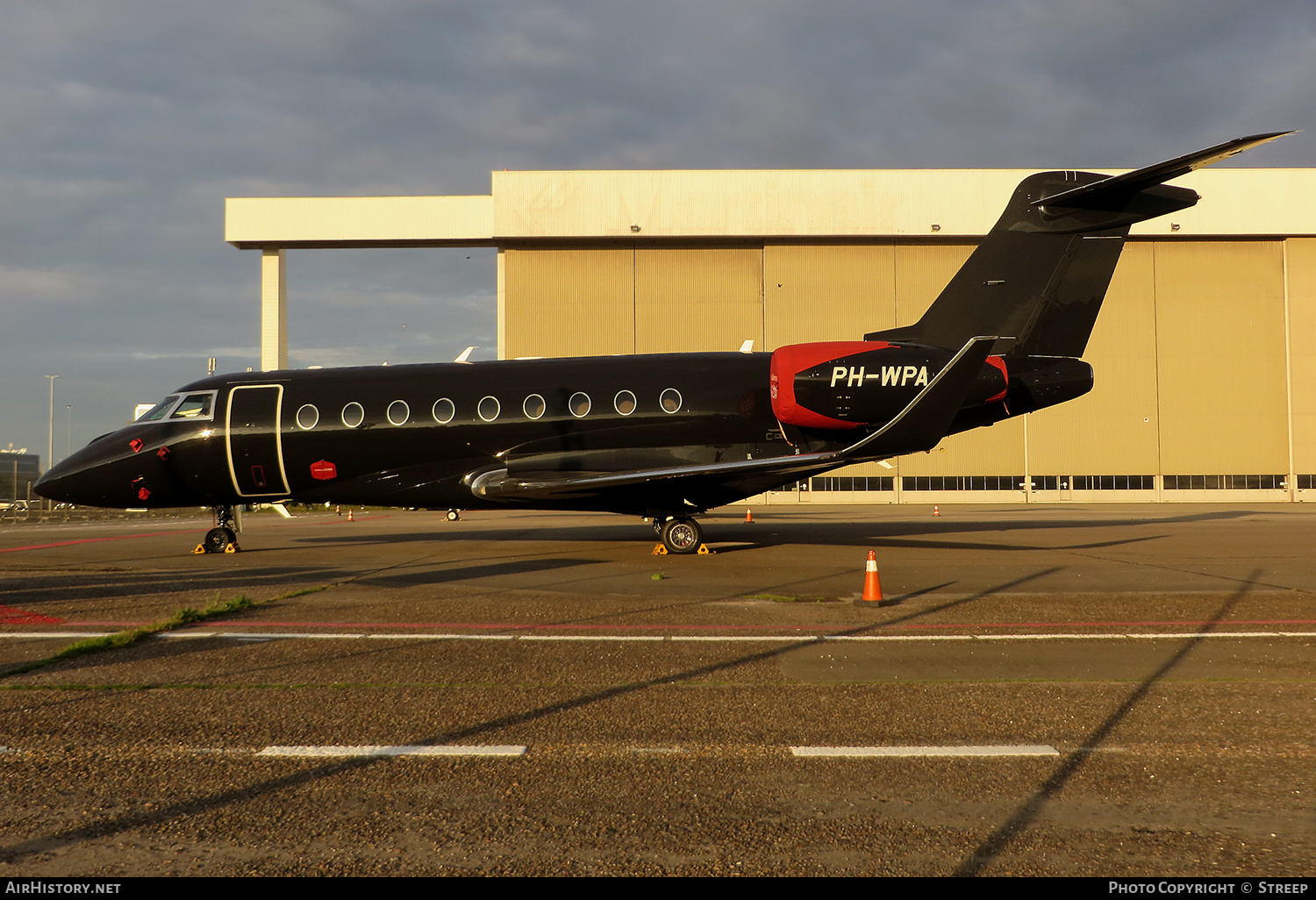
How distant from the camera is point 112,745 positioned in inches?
192

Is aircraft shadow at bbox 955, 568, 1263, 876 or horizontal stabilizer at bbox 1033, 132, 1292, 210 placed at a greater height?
horizontal stabilizer at bbox 1033, 132, 1292, 210

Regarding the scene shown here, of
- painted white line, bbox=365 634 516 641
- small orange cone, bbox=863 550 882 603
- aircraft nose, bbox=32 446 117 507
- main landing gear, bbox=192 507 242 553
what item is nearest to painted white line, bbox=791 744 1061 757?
painted white line, bbox=365 634 516 641

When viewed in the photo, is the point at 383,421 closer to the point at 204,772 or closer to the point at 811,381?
the point at 811,381

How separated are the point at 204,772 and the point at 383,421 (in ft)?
39.8

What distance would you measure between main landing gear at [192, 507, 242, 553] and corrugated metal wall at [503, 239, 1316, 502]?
87.2 feet

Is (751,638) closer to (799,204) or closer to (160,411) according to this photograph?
(160,411)

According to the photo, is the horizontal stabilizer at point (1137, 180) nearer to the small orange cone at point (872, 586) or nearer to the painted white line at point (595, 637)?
the small orange cone at point (872, 586)

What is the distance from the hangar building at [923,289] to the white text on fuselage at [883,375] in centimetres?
2825

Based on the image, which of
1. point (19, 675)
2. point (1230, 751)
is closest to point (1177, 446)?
point (1230, 751)

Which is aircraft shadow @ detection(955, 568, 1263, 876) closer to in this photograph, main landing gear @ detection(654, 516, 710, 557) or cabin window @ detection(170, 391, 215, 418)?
main landing gear @ detection(654, 516, 710, 557)

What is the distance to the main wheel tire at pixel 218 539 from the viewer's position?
55.6 feet

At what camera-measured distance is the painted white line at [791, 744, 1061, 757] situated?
4695mm

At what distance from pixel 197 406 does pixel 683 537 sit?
383 inches

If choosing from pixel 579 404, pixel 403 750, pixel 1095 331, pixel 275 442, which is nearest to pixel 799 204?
pixel 1095 331
